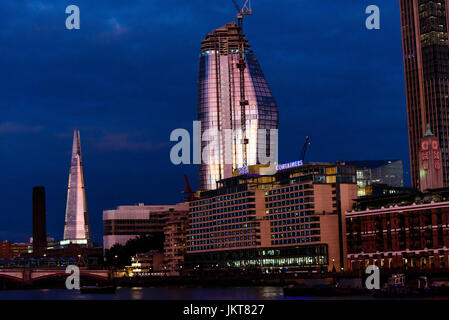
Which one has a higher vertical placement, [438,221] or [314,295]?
[438,221]
